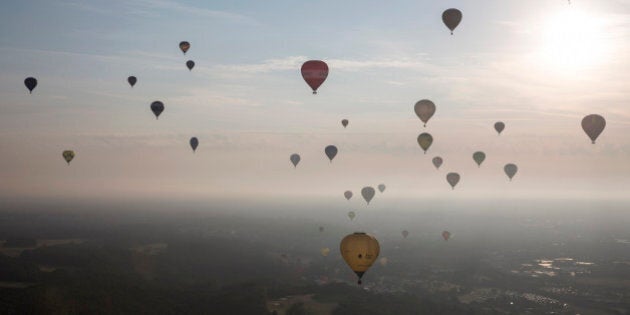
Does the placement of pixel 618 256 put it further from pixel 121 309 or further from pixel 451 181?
pixel 121 309

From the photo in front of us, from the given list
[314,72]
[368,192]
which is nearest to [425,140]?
[314,72]

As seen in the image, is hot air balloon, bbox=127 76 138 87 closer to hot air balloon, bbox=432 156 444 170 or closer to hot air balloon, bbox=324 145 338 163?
hot air balloon, bbox=324 145 338 163

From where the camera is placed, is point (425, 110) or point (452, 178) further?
point (452, 178)

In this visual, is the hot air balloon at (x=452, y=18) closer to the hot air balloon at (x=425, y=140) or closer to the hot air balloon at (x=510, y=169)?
the hot air balloon at (x=425, y=140)

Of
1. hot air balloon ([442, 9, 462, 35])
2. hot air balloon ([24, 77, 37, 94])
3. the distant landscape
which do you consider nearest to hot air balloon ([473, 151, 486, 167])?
hot air balloon ([442, 9, 462, 35])

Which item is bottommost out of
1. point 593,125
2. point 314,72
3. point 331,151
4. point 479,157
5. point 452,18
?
point 593,125

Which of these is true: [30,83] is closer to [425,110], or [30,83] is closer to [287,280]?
[425,110]

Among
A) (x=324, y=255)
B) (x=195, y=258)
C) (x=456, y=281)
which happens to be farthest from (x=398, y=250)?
(x=195, y=258)

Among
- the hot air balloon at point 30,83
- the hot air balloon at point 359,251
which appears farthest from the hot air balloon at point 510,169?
the hot air balloon at point 30,83
